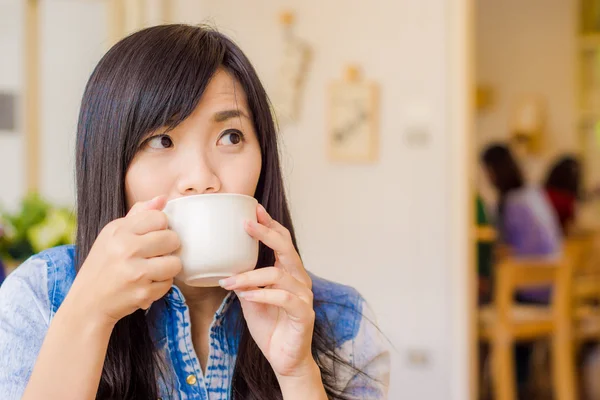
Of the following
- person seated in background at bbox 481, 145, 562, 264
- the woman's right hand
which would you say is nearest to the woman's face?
the woman's right hand

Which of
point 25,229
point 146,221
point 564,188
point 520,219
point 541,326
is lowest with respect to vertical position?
point 541,326

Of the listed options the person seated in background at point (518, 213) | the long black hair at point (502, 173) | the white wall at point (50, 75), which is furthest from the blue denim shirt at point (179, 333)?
the long black hair at point (502, 173)

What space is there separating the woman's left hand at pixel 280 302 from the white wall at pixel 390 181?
2.48 metres

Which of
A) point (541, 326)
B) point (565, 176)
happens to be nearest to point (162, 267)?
point (541, 326)

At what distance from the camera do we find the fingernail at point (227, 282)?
0.67 meters

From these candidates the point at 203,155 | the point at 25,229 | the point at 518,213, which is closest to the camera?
the point at 203,155

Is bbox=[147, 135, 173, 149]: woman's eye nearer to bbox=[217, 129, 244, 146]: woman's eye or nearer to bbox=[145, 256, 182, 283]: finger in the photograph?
bbox=[217, 129, 244, 146]: woman's eye

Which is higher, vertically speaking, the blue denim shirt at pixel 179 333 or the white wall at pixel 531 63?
the white wall at pixel 531 63

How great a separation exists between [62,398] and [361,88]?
283 cm

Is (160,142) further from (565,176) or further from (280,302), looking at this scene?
(565,176)

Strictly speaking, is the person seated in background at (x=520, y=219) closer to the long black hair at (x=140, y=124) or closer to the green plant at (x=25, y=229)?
the green plant at (x=25, y=229)

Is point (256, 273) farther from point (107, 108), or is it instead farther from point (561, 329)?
point (561, 329)

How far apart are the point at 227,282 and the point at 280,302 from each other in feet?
0.22

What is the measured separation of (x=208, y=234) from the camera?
0.66m
